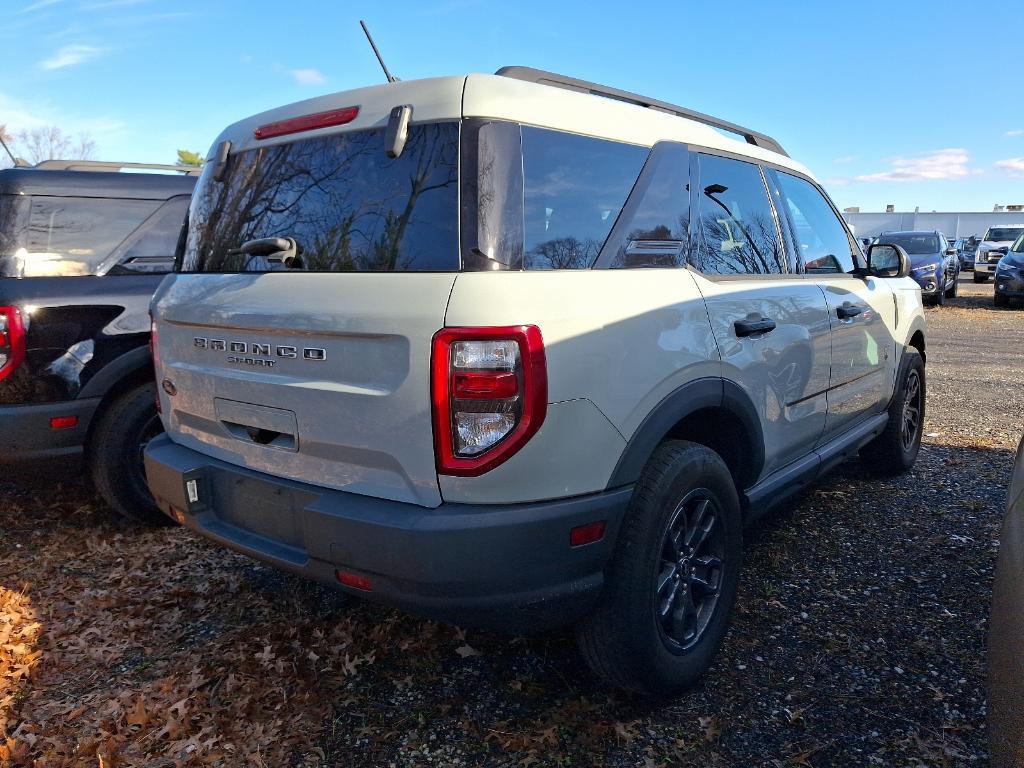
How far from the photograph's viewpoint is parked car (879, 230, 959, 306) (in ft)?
53.2

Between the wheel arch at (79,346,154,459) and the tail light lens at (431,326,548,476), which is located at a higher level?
the tail light lens at (431,326,548,476)

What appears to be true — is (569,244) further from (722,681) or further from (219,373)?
(722,681)

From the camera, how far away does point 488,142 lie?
208cm

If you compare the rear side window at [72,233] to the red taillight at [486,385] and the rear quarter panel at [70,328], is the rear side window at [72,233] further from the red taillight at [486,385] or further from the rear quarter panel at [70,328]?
the red taillight at [486,385]

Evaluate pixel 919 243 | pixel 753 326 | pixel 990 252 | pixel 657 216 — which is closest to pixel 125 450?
pixel 657 216

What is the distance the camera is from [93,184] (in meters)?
4.33

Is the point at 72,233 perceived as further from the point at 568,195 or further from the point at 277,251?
the point at 568,195

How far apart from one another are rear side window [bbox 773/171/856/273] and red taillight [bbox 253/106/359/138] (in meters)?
2.12

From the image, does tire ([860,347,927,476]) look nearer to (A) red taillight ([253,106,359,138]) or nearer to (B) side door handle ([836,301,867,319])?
(B) side door handle ([836,301,867,319])

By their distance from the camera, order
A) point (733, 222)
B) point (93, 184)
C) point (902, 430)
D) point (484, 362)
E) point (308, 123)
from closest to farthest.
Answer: point (484, 362) < point (308, 123) < point (733, 222) < point (93, 184) < point (902, 430)

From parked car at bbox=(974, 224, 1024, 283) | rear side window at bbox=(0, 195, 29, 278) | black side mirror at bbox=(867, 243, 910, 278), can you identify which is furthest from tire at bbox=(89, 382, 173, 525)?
parked car at bbox=(974, 224, 1024, 283)

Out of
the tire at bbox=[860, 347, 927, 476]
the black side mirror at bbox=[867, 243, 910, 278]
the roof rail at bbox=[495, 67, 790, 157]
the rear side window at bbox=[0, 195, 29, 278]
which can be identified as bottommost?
the tire at bbox=[860, 347, 927, 476]

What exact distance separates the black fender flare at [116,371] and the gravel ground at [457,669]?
86 centimetres

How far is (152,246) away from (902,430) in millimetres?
4762
